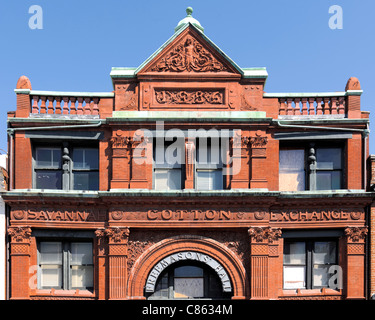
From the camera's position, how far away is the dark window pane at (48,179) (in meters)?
20.8

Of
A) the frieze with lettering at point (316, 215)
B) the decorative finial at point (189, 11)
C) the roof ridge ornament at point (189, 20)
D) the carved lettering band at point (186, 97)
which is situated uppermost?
the decorative finial at point (189, 11)

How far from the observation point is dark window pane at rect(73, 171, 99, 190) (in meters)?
20.8

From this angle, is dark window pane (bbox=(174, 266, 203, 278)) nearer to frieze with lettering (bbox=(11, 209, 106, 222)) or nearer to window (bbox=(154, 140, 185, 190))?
window (bbox=(154, 140, 185, 190))

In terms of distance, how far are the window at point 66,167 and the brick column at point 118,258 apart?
1.95m

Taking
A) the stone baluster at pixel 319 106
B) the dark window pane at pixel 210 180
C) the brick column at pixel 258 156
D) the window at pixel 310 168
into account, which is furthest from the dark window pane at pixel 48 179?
the stone baluster at pixel 319 106

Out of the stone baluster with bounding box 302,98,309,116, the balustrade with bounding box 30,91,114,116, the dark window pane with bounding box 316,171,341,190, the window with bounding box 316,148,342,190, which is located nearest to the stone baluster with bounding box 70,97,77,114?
the balustrade with bounding box 30,91,114,116

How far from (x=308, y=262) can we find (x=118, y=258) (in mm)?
6555

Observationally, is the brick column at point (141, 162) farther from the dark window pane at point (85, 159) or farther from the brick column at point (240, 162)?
the brick column at point (240, 162)

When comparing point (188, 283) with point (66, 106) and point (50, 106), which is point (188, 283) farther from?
point (50, 106)

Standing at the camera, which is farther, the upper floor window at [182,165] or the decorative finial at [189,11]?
the decorative finial at [189,11]

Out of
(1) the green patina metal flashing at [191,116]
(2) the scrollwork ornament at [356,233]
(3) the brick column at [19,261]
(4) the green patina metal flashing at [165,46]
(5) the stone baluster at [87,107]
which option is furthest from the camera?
(5) the stone baluster at [87,107]

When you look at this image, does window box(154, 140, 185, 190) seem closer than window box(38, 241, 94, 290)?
No
